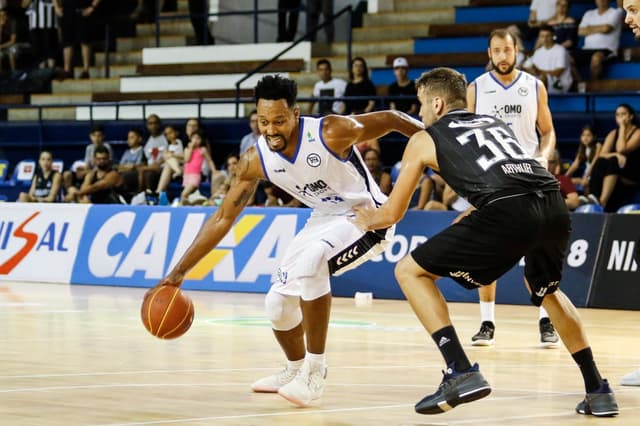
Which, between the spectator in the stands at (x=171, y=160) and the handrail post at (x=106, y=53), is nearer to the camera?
the spectator in the stands at (x=171, y=160)

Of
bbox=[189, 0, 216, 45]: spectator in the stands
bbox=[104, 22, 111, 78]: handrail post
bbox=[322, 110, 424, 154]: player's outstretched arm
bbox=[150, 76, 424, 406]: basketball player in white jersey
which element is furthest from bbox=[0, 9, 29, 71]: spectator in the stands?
bbox=[322, 110, 424, 154]: player's outstretched arm

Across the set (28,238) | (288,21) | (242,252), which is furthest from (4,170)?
(242,252)

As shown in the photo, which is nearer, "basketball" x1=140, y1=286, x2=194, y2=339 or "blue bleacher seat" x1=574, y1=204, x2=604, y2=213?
"basketball" x1=140, y1=286, x2=194, y2=339

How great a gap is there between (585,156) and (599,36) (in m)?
2.43

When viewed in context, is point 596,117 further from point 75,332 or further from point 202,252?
point 202,252

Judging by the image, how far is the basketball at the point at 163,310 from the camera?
22.2ft

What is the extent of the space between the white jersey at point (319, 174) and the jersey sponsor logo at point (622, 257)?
6.95m

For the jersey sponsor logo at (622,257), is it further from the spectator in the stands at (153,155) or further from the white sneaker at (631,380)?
the spectator in the stands at (153,155)

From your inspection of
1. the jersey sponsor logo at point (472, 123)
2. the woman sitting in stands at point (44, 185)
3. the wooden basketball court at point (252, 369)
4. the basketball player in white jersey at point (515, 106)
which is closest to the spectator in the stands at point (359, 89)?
the woman sitting in stands at point (44, 185)

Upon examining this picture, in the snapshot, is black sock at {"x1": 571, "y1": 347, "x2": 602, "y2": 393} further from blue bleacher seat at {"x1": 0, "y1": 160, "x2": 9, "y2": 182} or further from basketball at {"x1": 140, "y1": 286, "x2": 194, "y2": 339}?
blue bleacher seat at {"x1": 0, "y1": 160, "x2": 9, "y2": 182}

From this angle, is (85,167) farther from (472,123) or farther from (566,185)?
(472,123)

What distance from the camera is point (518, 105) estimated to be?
10.1 m

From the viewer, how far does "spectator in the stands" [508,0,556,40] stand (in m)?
18.9

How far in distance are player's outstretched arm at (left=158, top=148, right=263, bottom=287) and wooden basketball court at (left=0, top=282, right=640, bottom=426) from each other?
670 mm
